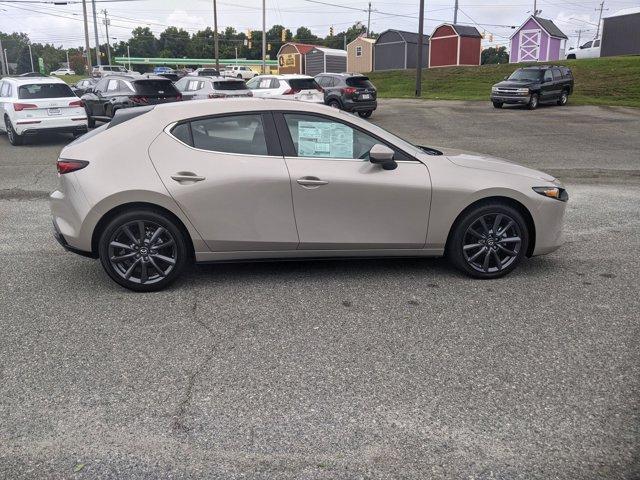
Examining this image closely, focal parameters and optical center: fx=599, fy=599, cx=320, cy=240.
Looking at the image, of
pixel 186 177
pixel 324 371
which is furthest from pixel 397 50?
pixel 324 371

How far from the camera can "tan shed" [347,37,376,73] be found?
5850 cm

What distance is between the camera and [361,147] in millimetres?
5094

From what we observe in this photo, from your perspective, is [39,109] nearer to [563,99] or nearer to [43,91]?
[43,91]

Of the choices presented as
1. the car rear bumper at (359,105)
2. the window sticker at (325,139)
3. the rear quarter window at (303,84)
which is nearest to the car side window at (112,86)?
the rear quarter window at (303,84)

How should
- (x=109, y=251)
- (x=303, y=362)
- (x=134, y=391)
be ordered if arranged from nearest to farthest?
(x=134, y=391) < (x=303, y=362) < (x=109, y=251)

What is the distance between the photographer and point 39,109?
14797 mm

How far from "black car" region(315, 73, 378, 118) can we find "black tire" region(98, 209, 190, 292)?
59.1ft

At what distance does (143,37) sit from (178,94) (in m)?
132

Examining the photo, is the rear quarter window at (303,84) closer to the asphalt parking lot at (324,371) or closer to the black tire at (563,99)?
the black tire at (563,99)

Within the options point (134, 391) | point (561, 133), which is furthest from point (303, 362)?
point (561, 133)

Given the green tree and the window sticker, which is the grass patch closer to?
the window sticker

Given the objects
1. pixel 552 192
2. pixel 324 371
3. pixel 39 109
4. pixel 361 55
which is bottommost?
pixel 324 371

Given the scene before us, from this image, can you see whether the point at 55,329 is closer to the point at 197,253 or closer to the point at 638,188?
the point at 197,253

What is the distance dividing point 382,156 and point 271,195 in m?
0.96
